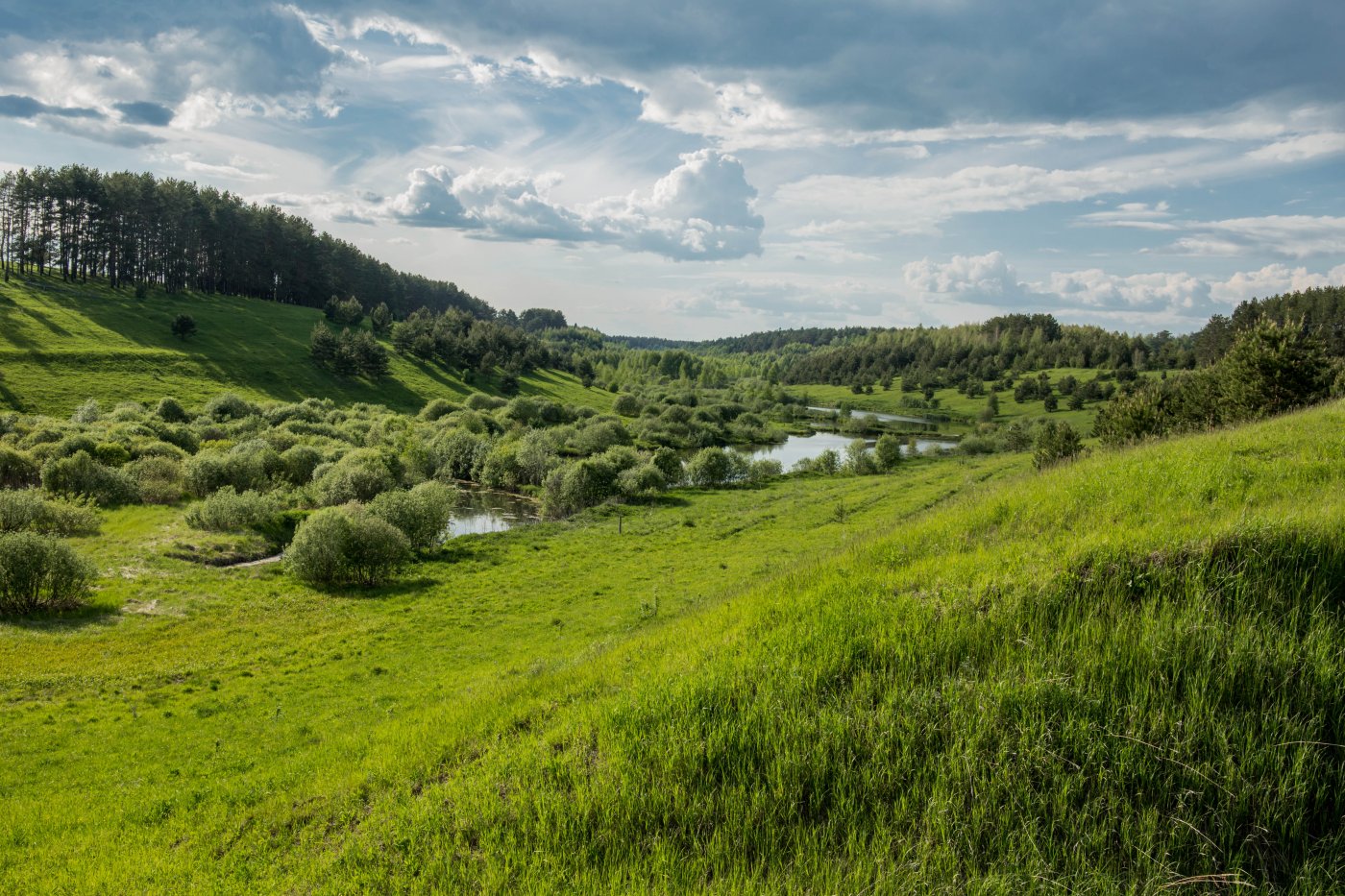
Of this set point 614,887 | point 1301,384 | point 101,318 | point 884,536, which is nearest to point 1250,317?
point 1301,384

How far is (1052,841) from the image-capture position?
14.7 feet

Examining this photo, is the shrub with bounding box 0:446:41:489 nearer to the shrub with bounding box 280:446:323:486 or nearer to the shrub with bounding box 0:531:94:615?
the shrub with bounding box 280:446:323:486

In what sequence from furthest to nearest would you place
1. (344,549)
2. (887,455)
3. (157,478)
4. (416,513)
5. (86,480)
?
(887,455) < (157,478) < (86,480) < (416,513) < (344,549)

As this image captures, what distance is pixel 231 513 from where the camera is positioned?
42031 mm

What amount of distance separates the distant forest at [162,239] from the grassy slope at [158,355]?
7.68 meters

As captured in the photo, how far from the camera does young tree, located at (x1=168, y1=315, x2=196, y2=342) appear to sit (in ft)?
329

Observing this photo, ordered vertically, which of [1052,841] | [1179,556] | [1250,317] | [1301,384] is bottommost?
[1052,841]

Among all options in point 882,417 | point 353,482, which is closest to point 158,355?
point 353,482

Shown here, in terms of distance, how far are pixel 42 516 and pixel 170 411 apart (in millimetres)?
44986

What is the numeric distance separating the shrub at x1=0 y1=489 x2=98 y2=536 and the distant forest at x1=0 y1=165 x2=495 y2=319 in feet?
332

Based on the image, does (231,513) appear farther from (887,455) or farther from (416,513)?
(887,455)

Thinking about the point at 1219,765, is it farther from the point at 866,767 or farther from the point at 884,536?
the point at 884,536

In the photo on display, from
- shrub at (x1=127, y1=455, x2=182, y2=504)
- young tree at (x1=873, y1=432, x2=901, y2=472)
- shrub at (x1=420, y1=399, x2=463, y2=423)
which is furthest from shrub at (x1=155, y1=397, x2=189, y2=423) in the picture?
→ young tree at (x1=873, y1=432, x2=901, y2=472)

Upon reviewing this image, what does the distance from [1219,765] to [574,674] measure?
306 inches
